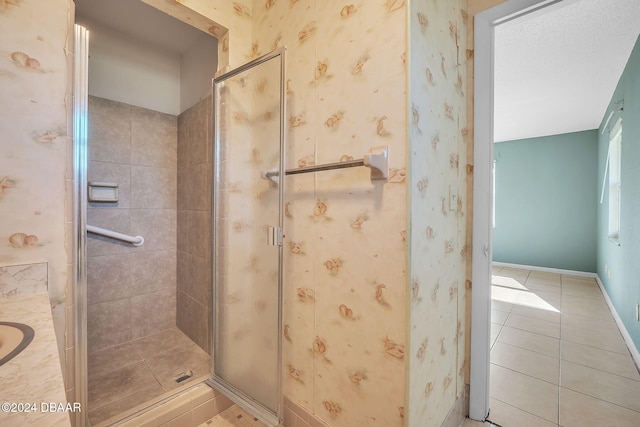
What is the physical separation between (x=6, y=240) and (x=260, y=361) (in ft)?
3.46

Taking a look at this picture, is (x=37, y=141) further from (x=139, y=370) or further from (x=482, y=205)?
(x=482, y=205)

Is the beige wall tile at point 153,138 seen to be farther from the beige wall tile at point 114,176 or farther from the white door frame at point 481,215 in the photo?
the white door frame at point 481,215

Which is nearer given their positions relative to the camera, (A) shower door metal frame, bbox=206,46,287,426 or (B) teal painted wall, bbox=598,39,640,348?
(A) shower door metal frame, bbox=206,46,287,426

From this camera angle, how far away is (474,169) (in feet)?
4.40

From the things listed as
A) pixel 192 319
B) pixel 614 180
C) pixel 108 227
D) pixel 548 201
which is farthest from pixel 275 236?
pixel 548 201

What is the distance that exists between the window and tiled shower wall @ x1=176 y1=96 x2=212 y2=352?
13.3 ft

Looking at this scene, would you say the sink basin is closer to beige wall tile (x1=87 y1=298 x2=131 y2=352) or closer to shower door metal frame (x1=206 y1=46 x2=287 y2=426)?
shower door metal frame (x1=206 y1=46 x2=287 y2=426)

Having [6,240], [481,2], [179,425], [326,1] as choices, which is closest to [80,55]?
[6,240]

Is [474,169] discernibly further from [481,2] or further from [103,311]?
[103,311]

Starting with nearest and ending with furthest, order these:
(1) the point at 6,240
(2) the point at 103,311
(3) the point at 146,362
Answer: (1) the point at 6,240 < (3) the point at 146,362 < (2) the point at 103,311

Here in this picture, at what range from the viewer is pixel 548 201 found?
440cm

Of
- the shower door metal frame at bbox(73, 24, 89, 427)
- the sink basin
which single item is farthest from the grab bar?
the sink basin

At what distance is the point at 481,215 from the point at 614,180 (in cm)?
311

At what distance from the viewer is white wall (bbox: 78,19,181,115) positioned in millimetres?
1853
